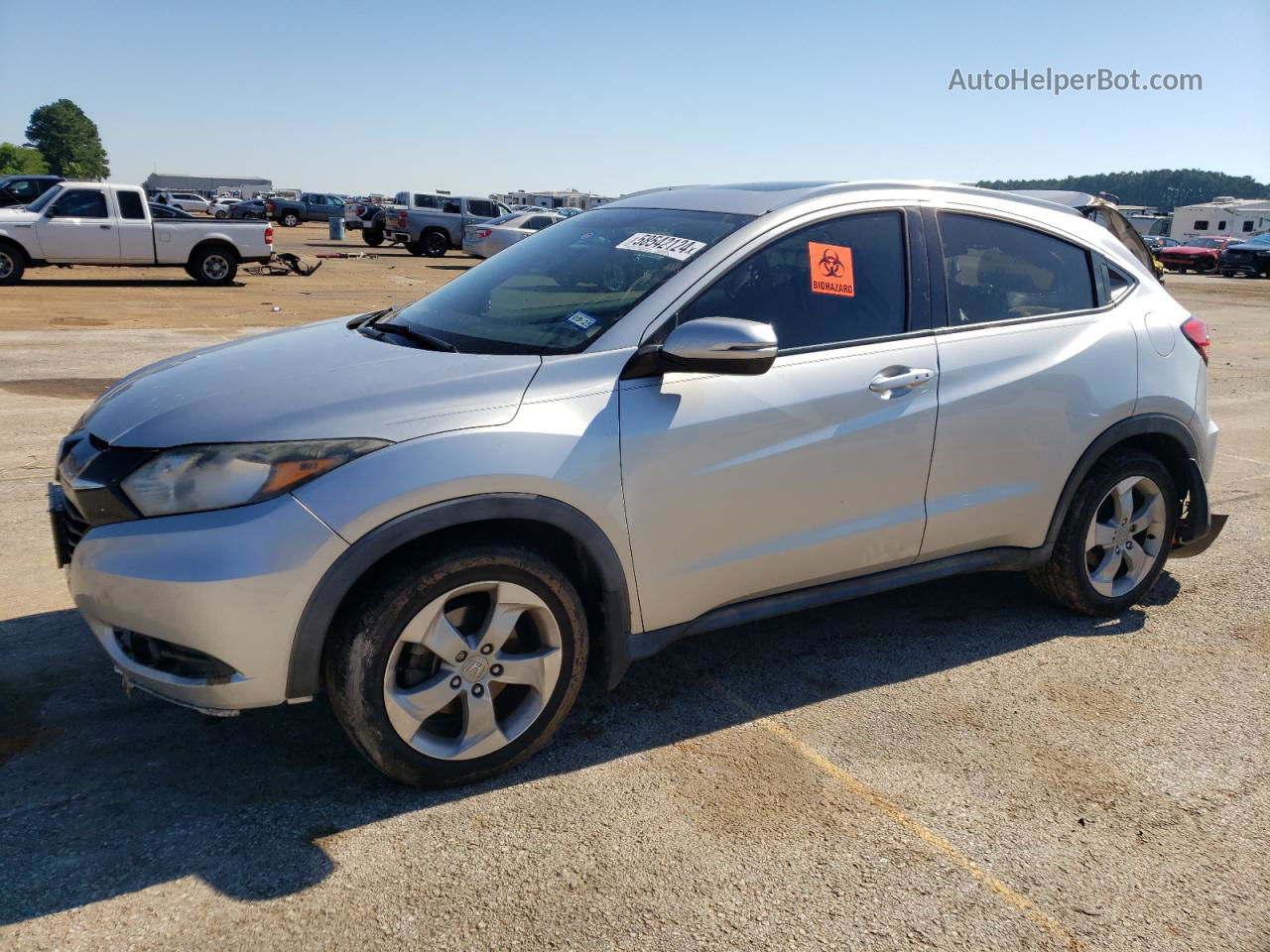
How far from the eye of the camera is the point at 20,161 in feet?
471

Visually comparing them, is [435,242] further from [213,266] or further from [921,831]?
[921,831]

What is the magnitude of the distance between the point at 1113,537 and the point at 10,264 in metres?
19.0

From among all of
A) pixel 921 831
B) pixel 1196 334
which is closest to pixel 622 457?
pixel 921 831

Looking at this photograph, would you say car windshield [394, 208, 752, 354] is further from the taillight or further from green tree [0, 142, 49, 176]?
green tree [0, 142, 49, 176]

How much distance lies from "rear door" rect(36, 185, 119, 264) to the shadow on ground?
16.7 m

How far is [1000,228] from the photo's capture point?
4.21 meters

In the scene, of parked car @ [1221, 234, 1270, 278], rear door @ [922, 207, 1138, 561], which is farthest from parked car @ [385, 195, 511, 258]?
rear door @ [922, 207, 1138, 561]

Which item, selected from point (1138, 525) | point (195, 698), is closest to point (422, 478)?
point (195, 698)

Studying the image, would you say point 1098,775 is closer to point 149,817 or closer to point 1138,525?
point 1138,525

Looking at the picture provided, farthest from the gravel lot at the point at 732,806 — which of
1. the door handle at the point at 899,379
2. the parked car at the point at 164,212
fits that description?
the parked car at the point at 164,212

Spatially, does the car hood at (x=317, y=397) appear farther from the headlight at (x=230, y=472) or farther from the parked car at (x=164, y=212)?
the parked car at (x=164, y=212)

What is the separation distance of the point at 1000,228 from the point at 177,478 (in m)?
3.15

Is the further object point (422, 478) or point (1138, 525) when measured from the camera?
point (1138, 525)

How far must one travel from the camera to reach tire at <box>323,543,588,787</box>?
114 inches
